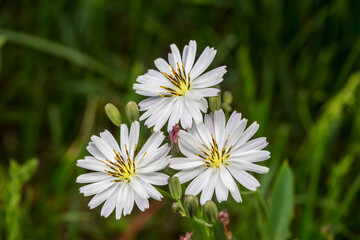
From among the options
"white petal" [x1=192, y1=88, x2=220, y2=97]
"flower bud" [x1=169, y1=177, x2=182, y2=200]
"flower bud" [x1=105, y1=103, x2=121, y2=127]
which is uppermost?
"flower bud" [x1=105, y1=103, x2=121, y2=127]

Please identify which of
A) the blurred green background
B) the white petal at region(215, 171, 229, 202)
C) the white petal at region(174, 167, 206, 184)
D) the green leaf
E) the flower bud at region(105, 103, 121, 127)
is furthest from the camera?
the blurred green background

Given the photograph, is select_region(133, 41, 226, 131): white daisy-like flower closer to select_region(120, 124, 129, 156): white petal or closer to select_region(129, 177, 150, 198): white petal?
select_region(120, 124, 129, 156): white petal

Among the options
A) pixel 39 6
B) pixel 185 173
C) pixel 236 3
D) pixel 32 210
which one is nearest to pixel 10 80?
pixel 39 6

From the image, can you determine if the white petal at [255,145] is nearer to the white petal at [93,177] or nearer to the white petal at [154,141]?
the white petal at [154,141]

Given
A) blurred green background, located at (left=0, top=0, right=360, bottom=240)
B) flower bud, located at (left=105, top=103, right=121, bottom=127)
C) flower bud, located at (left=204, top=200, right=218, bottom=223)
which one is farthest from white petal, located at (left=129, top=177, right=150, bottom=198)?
blurred green background, located at (left=0, top=0, right=360, bottom=240)

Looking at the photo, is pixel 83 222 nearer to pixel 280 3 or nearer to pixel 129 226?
pixel 129 226

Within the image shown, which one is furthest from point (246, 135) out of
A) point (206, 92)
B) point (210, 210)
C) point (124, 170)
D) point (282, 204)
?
point (282, 204)
